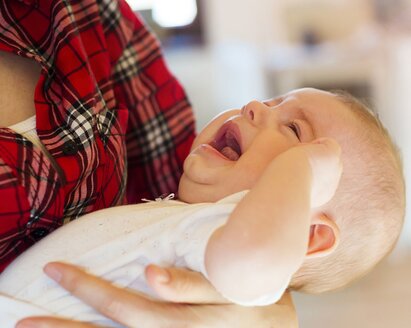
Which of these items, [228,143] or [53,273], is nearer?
[53,273]

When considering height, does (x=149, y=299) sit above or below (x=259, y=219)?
below

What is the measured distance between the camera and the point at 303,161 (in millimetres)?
735

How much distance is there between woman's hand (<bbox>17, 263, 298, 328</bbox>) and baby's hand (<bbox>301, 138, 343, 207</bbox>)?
0.17m

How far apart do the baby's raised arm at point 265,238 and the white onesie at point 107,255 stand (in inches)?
1.9

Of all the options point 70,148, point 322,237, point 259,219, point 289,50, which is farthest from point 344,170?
point 289,50

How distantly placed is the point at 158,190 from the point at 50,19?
1.24ft

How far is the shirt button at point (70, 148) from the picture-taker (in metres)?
0.85

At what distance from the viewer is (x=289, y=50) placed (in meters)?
4.55

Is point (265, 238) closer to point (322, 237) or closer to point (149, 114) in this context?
point (322, 237)

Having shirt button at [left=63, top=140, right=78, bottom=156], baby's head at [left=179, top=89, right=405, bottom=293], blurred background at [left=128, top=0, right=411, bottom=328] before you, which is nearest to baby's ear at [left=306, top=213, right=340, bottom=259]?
baby's head at [left=179, top=89, right=405, bottom=293]

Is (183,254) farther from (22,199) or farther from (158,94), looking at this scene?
(158,94)

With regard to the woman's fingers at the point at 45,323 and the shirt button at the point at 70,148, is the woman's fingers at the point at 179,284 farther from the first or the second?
the shirt button at the point at 70,148

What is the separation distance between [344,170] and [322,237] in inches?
4.1

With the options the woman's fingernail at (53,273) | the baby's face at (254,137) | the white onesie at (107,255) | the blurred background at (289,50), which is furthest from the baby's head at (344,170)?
the blurred background at (289,50)
